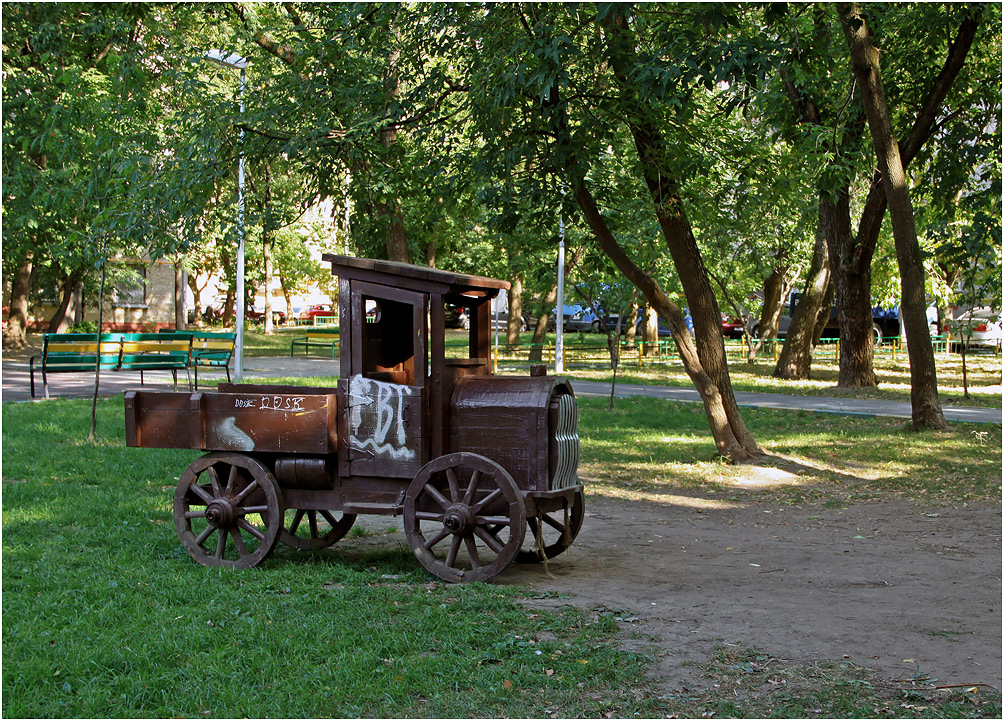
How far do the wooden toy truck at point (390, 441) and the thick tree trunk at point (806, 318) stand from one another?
60.7ft

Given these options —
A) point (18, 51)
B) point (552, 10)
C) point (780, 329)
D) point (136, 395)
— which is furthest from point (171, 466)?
point (780, 329)

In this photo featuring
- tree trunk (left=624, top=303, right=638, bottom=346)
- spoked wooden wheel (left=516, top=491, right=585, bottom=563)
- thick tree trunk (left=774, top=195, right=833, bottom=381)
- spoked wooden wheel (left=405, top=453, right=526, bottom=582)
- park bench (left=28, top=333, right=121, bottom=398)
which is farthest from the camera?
tree trunk (left=624, top=303, right=638, bottom=346)

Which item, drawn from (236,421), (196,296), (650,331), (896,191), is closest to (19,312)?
(650,331)

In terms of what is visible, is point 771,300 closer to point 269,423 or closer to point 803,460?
point 803,460

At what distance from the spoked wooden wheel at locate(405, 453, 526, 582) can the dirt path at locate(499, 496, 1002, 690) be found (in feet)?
1.48

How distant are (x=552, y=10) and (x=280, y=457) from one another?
6.14 meters

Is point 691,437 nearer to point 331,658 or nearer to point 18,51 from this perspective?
point 331,658

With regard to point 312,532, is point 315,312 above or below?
above

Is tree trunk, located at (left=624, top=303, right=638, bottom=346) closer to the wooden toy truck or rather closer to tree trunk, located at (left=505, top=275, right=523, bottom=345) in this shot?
tree trunk, located at (left=505, top=275, right=523, bottom=345)

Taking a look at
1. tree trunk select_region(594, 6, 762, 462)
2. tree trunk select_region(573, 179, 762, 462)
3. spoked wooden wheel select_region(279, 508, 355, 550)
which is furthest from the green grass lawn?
tree trunk select_region(594, 6, 762, 462)

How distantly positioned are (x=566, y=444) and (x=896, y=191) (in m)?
8.41

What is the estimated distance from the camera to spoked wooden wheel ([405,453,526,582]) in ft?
20.8

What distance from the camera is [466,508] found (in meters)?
6.42

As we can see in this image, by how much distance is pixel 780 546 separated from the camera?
8.12m
